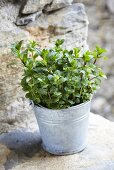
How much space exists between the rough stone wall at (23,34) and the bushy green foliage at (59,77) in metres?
0.12

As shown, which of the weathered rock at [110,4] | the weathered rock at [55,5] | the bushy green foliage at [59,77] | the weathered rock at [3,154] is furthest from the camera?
the weathered rock at [110,4]

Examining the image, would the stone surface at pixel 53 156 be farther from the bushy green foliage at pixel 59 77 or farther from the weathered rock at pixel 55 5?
the weathered rock at pixel 55 5

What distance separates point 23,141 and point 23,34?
1.55 feet

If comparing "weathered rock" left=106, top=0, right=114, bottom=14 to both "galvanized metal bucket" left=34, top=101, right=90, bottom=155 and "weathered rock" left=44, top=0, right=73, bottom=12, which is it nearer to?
"weathered rock" left=44, top=0, right=73, bottom=12

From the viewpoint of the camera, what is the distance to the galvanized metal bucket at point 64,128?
1.36m

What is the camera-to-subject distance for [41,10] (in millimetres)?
1539

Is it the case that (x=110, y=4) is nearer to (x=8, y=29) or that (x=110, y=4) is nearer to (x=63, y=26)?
(x=63, y=26)

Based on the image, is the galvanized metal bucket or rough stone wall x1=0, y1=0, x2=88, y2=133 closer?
the galvanized metal bucket

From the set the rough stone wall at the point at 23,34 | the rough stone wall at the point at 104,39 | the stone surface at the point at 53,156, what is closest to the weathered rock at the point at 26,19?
the rough stone wall at the point at 23,34

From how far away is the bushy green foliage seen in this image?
4.34 feet

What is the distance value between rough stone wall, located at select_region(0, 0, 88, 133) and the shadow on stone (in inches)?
1.6

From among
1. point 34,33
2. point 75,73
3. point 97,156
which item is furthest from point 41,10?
point 97,156

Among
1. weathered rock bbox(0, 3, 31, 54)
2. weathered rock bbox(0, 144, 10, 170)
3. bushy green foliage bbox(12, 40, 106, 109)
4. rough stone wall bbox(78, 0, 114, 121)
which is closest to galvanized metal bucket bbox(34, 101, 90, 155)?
bushy green foliage bbox(12, 40, 106, 109)

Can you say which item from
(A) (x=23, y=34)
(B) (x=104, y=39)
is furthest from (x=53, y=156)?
(B) (x=104, y=39)
